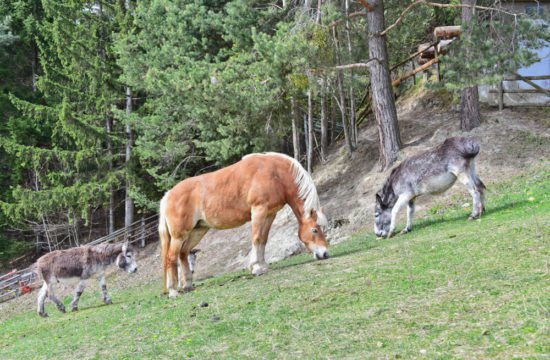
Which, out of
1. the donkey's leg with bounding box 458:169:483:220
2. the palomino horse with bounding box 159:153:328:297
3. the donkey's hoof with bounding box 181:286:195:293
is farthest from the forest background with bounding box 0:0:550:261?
the donkey's hoof with bounding box 181:286:195:293

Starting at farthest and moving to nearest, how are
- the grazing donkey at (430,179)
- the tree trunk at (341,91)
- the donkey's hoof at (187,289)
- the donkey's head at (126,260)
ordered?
the tree trunk at (341,91)
the donkey's head at (126,260)
the grazing donkey at (430,179)
the donkey's hoof at (187,289)

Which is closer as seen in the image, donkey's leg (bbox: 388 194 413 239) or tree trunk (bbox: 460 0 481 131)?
donkey's leg (bbox: 388 194 413 239)

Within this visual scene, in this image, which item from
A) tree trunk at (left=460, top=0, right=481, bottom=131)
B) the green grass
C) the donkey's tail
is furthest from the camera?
tree trunk at (left=460, top=0, right=481, bottom=131)

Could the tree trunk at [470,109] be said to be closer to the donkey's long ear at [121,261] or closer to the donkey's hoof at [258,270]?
the donkey's hoof at [258,270]

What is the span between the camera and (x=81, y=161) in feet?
102

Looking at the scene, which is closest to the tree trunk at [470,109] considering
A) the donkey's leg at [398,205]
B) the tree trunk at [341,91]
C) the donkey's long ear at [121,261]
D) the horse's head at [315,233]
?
the tree trunk at [341,91]

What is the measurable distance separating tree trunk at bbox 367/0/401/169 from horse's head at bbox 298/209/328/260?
9.80 m

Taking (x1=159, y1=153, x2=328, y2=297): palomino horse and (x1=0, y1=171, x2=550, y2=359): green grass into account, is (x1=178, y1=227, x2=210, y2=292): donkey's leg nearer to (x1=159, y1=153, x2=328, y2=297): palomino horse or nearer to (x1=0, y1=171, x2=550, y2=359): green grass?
(x1=159, y1=153, x2=328, y2=297): palomino horse

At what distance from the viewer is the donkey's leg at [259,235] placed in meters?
11.9

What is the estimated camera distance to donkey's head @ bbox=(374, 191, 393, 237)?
14516 millimetres

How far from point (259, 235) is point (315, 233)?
1.08m

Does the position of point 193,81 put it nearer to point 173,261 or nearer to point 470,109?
point 470,109

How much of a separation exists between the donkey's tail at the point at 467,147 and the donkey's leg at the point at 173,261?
19.4 ft

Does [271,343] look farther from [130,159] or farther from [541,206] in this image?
[130,159]
